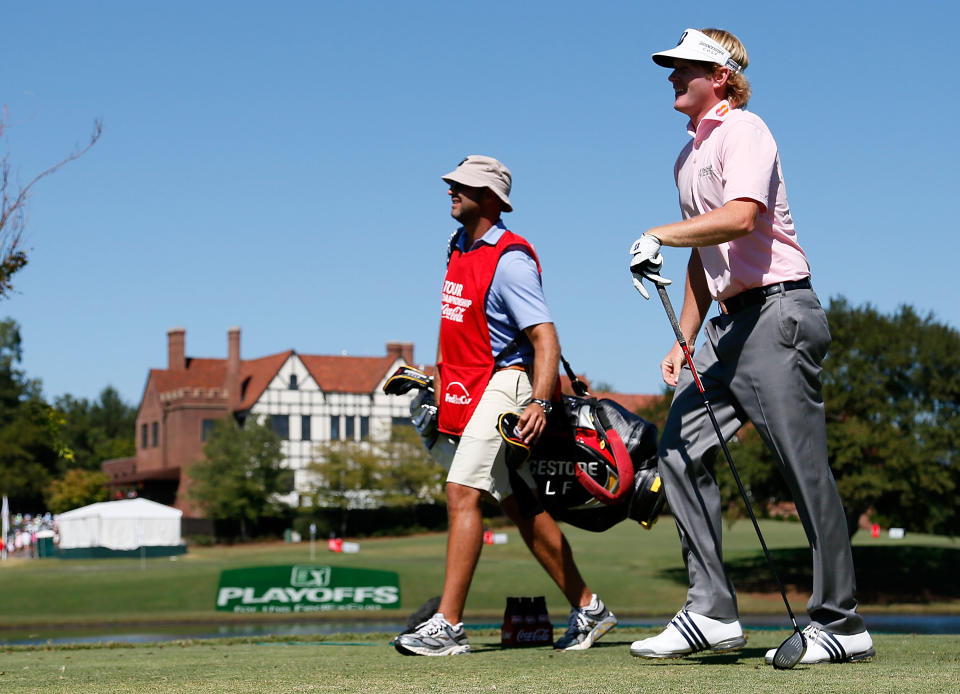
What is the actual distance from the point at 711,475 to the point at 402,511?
6861 cm

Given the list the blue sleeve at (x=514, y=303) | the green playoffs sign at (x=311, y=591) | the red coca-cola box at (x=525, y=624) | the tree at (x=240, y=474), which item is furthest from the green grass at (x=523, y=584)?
the blue sleeve at (x=514, y=303)

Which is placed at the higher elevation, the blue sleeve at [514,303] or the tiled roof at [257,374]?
the tiled roof at [257,374]

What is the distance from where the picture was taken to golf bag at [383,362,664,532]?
6.05 m

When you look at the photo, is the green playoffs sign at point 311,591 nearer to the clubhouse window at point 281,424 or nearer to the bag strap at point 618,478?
the bag strap at point 618,478

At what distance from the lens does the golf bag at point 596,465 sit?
6055 millimetres

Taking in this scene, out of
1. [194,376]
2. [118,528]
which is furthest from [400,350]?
[118,528]

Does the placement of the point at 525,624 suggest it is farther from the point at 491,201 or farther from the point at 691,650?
the point at 491,201

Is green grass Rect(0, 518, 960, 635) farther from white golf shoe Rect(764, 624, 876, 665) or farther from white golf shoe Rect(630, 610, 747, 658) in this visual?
white golf shoe Rect(764, 624, 876, 665)

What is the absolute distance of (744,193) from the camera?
4.57 meters

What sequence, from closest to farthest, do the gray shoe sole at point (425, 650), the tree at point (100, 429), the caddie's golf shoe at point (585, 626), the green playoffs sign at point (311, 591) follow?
the gray shoe sole at point (425, 650)
the caddie's golf shoe at point (585, 626)
the green playoffs sign at point (311, 591)
the tree at point (100, 429)

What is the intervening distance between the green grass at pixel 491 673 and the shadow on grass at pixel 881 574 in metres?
33.0

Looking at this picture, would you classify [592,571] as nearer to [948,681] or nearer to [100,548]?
[100,548]

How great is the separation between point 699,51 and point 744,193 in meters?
0.72

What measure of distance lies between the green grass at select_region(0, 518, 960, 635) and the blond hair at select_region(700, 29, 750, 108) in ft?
77.4
